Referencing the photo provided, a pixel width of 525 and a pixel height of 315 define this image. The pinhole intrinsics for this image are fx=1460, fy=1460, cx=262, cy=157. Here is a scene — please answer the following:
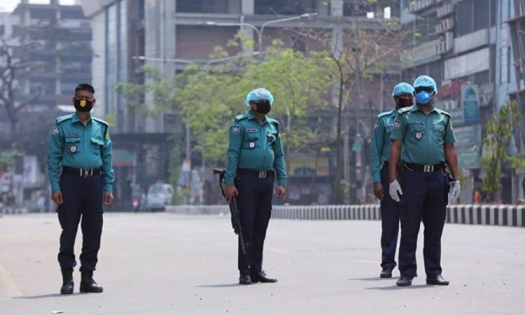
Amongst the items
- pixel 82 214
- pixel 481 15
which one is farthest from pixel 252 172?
pixel 481 15

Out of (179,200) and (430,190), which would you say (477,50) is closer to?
(179,200)

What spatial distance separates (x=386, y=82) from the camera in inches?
3182

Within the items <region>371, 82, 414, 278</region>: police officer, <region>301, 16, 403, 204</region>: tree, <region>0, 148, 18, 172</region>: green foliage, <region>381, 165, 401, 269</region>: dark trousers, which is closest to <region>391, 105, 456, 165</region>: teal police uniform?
<region>371, 82, 414, 278</region>: police officer

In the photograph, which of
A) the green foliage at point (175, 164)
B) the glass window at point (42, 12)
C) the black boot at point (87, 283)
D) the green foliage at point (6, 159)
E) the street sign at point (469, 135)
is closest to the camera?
the black boot at point (87, 283)

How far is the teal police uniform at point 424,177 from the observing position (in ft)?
41.7

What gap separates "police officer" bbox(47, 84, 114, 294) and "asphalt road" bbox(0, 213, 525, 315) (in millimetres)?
385

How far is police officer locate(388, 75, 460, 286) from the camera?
41.7ft

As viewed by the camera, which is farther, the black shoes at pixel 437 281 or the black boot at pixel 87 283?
the black boot at pixel 87 283

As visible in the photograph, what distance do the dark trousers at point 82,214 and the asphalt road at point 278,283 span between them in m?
0.35

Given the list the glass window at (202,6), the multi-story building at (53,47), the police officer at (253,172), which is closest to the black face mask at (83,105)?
the police officer at (253,172)

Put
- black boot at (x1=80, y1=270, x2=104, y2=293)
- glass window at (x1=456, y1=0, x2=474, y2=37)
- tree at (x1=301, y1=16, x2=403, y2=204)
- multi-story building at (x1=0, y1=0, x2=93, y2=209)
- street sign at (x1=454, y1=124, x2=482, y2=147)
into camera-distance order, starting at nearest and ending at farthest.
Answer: black boot at (x1=80, y1=270, x2=104, y2=293)
tree at (x1=301, y1=16, x2=403, y2=204)
street sign at (x1=454, y1=124, x2=482, y2=147)
glass window at (x1=456, y1=0, x2=474, y2=37)
multi-story building at (x1=0, y1=0, x2=93, y2=209)

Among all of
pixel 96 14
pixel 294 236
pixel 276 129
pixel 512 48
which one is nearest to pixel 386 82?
pixel 512 48

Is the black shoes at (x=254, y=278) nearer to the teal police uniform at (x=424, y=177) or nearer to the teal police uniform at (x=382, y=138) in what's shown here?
the teal police uniform at (x=424, y=177)

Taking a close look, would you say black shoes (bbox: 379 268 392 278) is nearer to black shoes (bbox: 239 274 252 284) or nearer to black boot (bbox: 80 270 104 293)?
black shoes (bbox: 239 274 252 284)
